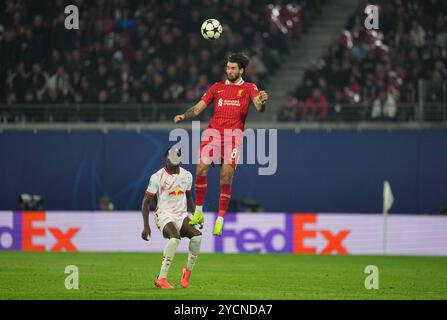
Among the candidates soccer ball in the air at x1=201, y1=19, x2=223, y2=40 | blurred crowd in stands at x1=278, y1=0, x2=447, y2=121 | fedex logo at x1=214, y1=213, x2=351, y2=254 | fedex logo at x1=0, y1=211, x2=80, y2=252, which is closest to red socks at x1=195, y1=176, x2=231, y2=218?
Result: soccer ball in the air at x1=201, y1=19, x2=223, y2=40

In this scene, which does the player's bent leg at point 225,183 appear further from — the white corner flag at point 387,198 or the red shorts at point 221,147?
the white corner flag at point 387,198

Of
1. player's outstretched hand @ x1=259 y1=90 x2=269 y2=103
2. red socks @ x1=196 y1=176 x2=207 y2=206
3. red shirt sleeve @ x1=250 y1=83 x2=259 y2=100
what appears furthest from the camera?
red socks @ x1=196 y1=176 x2=207 y2=206

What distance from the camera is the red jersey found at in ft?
49.9

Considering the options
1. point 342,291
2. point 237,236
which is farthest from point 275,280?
point 237,236

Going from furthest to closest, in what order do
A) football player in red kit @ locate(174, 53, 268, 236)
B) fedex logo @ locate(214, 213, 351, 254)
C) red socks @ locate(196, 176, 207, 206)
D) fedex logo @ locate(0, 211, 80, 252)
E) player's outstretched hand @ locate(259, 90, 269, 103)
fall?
1. fedex logo @ locate(0, 211, 80, 252)
2. fedex logo @ locate(214, 213, 351, 254)
3. red socks @ locate(196, 176, 207, 206)
4. football player in red kit @ locate(174, 53, 268, 236)
5. player's outstretched hand @ locate(259, 90, 269, 103)

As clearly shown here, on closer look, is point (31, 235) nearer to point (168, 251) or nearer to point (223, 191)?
point (168, 251)

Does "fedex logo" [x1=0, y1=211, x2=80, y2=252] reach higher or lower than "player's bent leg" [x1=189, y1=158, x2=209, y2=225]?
lower

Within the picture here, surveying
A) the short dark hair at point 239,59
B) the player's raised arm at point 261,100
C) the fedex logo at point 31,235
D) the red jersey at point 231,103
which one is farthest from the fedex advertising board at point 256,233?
the player's raised arm at point 261,100

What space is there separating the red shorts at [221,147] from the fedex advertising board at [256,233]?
10197 mm

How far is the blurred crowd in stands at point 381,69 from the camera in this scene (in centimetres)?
2667

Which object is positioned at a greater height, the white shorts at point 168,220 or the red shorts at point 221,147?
the red shorts at point 221,147

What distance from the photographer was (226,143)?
15.2 metres

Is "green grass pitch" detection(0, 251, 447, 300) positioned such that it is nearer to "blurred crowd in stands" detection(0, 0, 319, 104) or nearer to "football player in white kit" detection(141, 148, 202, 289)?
A: "football player in white kit" detection(141, 148, 202, 289)

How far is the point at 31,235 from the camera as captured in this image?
85.4 feet
